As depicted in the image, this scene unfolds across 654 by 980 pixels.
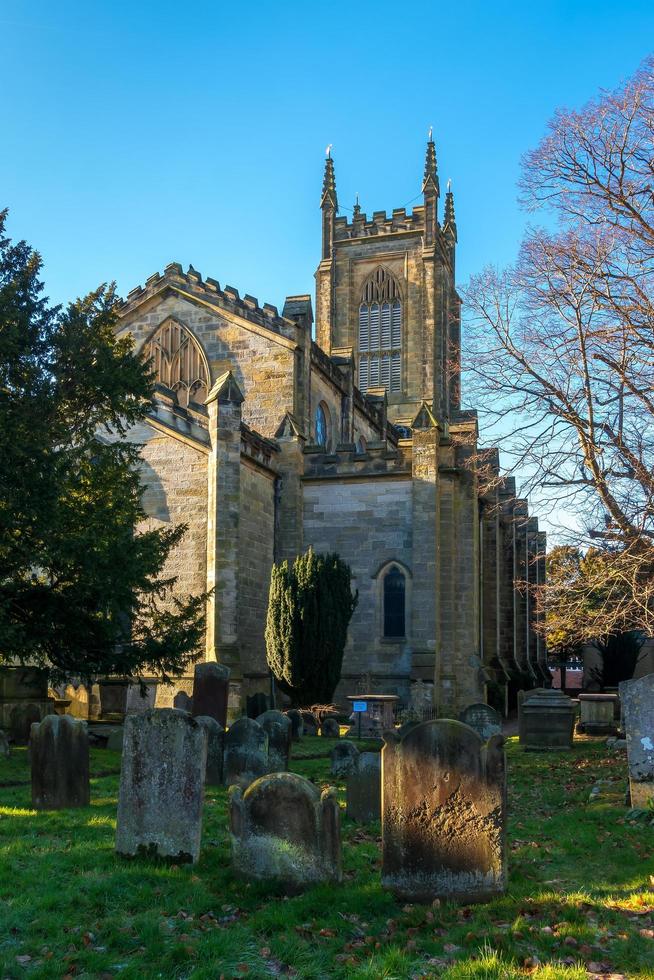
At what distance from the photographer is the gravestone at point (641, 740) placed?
394 inches

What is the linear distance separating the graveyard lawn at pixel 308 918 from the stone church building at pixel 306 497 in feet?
31.9

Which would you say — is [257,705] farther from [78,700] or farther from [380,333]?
[380,333]

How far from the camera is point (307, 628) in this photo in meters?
21.7

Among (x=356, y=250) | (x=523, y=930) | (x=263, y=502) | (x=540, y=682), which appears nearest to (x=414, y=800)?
(x=523, y=930)

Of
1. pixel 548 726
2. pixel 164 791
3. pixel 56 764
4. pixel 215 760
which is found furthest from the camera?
pixel 548 726

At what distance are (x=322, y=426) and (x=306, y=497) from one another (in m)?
5.40

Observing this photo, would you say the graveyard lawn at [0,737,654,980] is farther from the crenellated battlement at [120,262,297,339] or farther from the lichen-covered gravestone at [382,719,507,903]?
the crenellated battlement at [120,262,297,339]

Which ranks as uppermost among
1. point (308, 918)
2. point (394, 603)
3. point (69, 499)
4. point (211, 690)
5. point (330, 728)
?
point (69, 499)

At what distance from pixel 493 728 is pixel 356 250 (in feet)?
135

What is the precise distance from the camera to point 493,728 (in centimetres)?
1587

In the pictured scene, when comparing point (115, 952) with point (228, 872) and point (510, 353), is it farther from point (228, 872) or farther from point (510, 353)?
point (510, 353)

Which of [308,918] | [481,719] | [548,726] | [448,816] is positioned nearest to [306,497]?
[548,726]

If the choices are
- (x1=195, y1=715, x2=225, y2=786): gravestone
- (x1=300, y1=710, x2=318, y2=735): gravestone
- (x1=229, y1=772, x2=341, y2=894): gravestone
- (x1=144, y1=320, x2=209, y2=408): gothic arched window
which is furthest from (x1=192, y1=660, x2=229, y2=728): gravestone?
(x1=144, y1=320, x2=209, y2=408): gothic arched window

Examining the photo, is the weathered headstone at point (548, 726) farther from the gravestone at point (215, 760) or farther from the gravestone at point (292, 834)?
the gravestone at point (292, 834)
